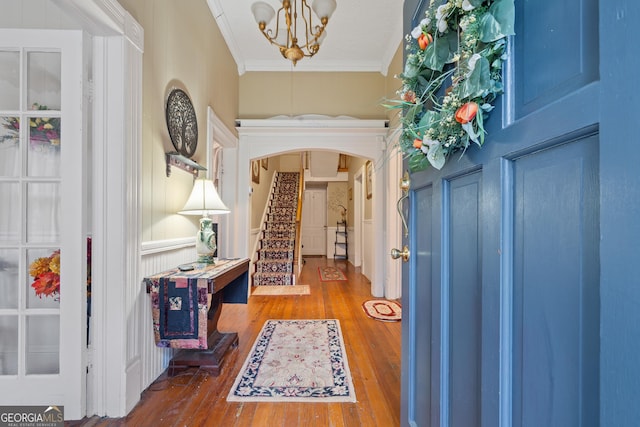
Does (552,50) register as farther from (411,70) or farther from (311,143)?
(311,143)

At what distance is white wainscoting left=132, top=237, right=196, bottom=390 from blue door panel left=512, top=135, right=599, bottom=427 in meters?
1.90

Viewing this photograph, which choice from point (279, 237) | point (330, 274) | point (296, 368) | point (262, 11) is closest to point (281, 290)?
point (330, 274)

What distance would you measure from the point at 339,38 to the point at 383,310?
3304 mm

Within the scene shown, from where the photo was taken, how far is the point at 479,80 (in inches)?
25.0

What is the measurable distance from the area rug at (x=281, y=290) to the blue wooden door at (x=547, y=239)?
344 centimetres

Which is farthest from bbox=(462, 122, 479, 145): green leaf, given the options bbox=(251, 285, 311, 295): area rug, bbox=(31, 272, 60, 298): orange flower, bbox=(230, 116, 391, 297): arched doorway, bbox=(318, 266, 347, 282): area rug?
bbox=(318, 266, 347, 282): area rug

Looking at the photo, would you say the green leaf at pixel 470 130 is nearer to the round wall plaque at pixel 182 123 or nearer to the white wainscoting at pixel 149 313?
the white wainscoting at pixel 149 313

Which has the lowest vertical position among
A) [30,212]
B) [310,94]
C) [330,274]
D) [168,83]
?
[330,274]

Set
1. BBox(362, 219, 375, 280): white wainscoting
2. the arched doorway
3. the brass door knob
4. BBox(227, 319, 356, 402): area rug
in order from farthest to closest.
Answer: BBox(362, 219, 375, 280): white wainscoting
the arched doorway
BBox(227, 319, 356, 402): area rug
the brass door knob

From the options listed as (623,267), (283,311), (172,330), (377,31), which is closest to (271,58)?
(377,31)

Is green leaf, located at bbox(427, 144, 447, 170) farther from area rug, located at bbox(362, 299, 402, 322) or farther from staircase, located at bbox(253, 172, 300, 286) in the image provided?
staircase, located at bbox(253, 172, 300, 286)

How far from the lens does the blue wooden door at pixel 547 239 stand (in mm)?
399

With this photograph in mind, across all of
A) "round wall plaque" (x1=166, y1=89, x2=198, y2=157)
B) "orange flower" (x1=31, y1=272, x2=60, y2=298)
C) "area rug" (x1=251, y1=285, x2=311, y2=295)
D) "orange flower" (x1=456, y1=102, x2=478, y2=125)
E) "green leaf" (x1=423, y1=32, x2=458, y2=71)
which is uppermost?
"round wall plaque" (x1=166, y1=89, x2=198, y2=157)

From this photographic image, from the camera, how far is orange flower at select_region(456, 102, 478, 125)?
26.2 inches
